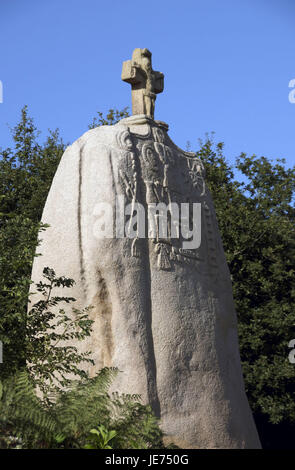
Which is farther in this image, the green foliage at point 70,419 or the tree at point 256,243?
the tree at point 256,243

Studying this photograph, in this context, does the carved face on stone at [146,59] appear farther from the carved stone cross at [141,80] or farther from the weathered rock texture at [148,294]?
the weathered rock texture at [148,294]

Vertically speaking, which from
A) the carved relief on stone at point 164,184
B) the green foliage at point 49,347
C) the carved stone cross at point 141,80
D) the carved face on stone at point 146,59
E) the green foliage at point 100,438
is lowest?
the green foliage at point 100,438

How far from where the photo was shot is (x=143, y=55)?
8.23 m

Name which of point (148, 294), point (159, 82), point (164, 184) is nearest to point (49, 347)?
point (148, 294)

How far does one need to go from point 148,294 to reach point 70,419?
6.97ft

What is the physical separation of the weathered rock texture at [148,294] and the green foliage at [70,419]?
991 millimetres

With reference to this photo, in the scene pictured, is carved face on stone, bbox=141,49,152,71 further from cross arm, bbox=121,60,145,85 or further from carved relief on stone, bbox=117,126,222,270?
carved relief on stone, bbox=117,126,222,270

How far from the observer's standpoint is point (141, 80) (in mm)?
8180

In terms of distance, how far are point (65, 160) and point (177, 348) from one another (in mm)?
2328

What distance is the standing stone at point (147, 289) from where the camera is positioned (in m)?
6.45

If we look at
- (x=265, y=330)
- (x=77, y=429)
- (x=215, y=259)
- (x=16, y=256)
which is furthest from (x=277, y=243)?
(x=77, y=429)

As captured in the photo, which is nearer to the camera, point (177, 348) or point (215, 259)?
point (177, 348)

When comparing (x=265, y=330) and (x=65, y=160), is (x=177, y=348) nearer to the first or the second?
(x=65, y=160)

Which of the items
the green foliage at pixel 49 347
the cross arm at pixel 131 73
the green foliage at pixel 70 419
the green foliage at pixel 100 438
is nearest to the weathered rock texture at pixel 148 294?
the green foliage at pixel 49 347
